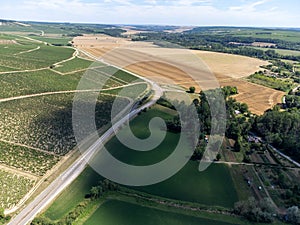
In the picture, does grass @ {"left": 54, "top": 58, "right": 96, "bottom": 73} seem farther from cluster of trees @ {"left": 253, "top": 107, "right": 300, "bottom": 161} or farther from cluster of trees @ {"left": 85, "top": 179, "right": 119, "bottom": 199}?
cluster of trees @ {"left": 85, "top": 179, "right": 119, "bottom": 199}

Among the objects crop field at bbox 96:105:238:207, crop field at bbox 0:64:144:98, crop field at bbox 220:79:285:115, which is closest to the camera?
crop field at bbox 96:105:238:207

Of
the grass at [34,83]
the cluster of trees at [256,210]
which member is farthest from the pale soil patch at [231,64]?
the cluster of trees at [256,210]

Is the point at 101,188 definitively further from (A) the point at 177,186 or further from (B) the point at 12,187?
(B) the point at 12,187

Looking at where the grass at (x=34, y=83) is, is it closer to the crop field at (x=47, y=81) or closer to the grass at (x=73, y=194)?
the crop field at (x=47, y=81)

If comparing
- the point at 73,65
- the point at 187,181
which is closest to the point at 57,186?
the point at 187,181

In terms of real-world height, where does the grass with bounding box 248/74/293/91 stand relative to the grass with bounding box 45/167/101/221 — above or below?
above

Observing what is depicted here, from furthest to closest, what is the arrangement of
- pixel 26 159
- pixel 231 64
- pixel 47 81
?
pixel 231 64 < pixel 47 81 < pixel 26 159

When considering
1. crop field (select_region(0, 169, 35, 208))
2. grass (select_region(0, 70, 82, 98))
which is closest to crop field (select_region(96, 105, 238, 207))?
crop field (select_region(0, 169, 35, 208))
